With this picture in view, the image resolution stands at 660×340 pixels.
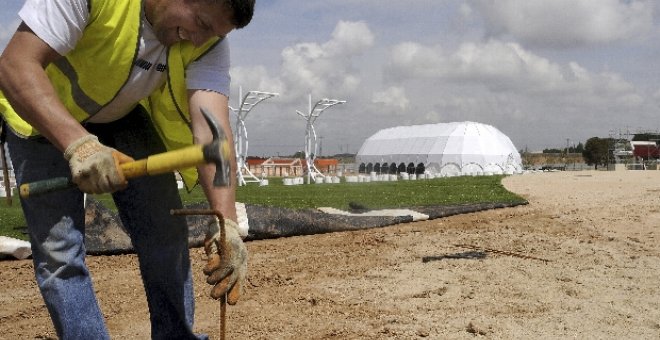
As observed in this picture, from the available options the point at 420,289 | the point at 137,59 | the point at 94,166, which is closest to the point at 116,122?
the point at 137,59

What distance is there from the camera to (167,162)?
5.64 ft

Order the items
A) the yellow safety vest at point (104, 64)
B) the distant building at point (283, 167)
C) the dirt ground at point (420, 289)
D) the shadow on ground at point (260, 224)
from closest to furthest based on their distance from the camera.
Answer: the yellow safety vest at point (104, 64)
the dirt ground at point (420, 289)
the shadow on ground at point (260, 224)
the distant building at point (283, 167)

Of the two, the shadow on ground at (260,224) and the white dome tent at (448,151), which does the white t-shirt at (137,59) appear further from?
the white dome tent at (448,151)

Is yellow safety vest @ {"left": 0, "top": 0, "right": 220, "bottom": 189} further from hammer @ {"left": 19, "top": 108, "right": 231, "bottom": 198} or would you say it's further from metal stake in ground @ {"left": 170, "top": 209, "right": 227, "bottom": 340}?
metal stake in ground @ {"left": 170, "top": 209, "right": 227, "bottom": 340}

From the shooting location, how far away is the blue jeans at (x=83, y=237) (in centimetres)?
199

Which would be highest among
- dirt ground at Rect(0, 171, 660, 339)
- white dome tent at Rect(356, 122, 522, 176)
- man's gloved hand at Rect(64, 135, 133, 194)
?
white dome tent at Rect(356, 122, 522, 176)

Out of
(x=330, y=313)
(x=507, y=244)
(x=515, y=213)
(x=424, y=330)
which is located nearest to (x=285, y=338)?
(x=330, y=313)

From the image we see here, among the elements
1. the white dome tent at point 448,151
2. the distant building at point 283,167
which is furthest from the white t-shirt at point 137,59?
the white dome tent at point 448,151

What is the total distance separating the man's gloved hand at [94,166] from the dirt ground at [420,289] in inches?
61.0

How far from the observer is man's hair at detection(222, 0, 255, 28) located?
185cm

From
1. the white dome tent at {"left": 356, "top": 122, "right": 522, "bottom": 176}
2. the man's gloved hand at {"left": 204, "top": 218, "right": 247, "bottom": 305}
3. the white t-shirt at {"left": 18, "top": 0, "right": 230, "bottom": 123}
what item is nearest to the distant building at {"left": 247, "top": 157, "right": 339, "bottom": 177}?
the white dome tent at {"left": 356, "top": 122, "right": 522, "bottom": 176}

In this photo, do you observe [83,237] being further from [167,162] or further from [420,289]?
[420,289]

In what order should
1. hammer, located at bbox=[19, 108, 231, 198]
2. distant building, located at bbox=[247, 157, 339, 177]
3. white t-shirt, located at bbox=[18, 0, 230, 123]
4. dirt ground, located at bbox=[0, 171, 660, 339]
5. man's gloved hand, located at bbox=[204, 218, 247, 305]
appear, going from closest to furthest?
hammer, located at bbox=[19, 108, 231, 198], white t-shirt, located at bbox=[18, 0, 230, 123], man's gloved hand, located at bbox=[204, 218, 247, 305], dirt ground, located at bbox=[0, 171, 660, 339], distant building, located at bbox=[247, 157, 339, 177]

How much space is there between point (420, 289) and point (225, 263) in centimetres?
215
